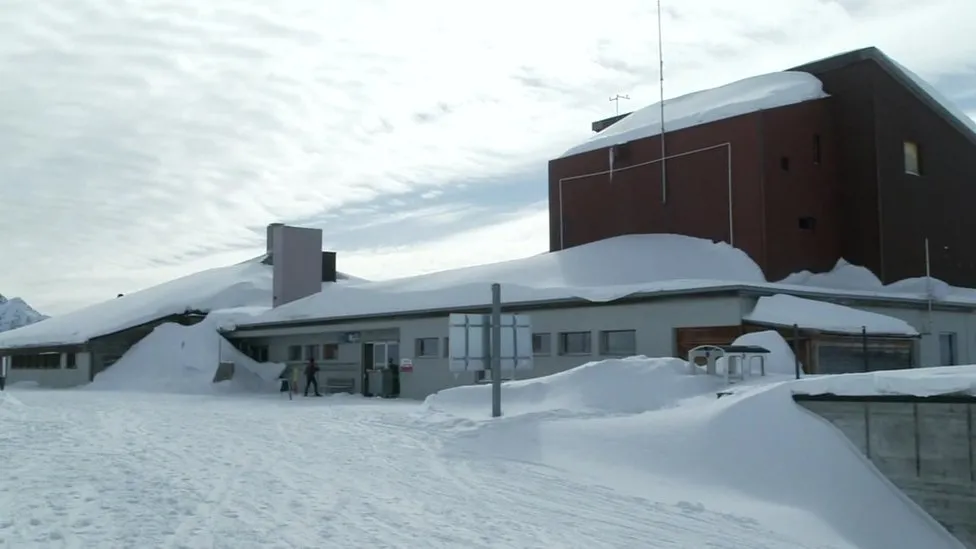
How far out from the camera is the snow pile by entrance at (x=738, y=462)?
467 inches

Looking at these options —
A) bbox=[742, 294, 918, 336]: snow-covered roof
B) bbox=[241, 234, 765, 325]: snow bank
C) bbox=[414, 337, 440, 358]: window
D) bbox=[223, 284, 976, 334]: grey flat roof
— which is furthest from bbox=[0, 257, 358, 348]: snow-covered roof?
bbox=[742, 294, 918, 336]: snow-covered roof

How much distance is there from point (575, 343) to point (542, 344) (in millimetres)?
1290

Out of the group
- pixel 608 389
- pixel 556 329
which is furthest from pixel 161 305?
pixel 608 389

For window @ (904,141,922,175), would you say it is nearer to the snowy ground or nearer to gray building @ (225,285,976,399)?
gray building @ (225,285,976,399)

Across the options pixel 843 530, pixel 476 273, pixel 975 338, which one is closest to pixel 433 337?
pixel 476 273

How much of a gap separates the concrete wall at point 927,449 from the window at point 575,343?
1389 cm

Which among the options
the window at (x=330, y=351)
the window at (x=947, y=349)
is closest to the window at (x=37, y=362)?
the window at (x=330, y=351)

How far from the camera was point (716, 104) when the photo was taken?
3584cm

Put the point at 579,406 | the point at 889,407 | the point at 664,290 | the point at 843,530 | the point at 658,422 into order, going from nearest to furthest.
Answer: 1. the point at 843,530
2. the point at 889,407
3. the point at 658,422
4. the point at 579,406
5. the point at 664,290

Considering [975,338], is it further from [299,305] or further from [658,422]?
[299,305]

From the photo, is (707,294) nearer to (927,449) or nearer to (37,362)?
(927,449)

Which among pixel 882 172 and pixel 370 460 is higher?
pixel 882 172

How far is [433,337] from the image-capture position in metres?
31.4

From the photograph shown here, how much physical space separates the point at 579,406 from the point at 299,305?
2367 centimetres
